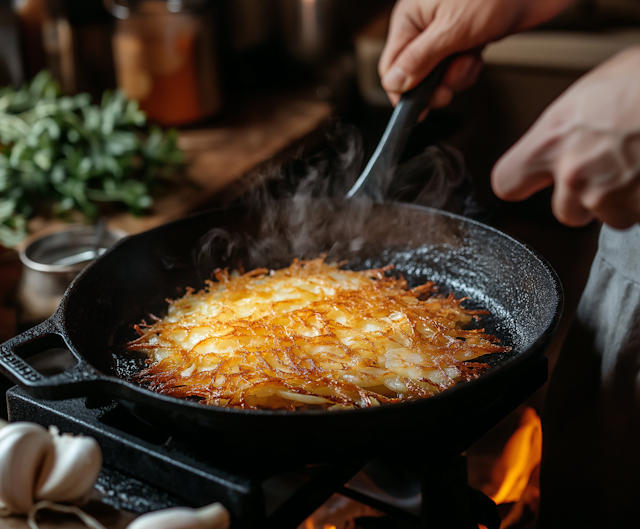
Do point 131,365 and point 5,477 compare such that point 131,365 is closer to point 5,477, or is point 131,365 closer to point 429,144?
point 5,477

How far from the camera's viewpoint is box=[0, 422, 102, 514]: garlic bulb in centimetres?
78

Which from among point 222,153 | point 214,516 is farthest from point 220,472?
point 222,153

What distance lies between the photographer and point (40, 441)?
80 cm

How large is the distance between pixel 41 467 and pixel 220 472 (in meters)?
0.24

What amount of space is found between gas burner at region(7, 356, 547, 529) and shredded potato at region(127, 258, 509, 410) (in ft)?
0.30

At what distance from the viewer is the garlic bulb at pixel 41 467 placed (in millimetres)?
777

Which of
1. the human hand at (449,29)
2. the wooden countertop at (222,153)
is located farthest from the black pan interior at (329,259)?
the wooden countertop at (222,153)

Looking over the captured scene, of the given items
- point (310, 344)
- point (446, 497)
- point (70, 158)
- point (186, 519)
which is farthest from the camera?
point (70, 158)

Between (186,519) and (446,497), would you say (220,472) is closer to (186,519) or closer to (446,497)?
(186,519)

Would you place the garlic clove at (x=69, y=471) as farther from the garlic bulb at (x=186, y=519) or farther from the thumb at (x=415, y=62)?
the thumb at (x=415, y=62)

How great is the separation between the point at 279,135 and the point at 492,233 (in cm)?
→ 163

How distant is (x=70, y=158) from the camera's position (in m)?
2.27

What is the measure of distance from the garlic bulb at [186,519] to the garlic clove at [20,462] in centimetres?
16

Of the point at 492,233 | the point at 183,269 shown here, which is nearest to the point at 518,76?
the point at 492,233
